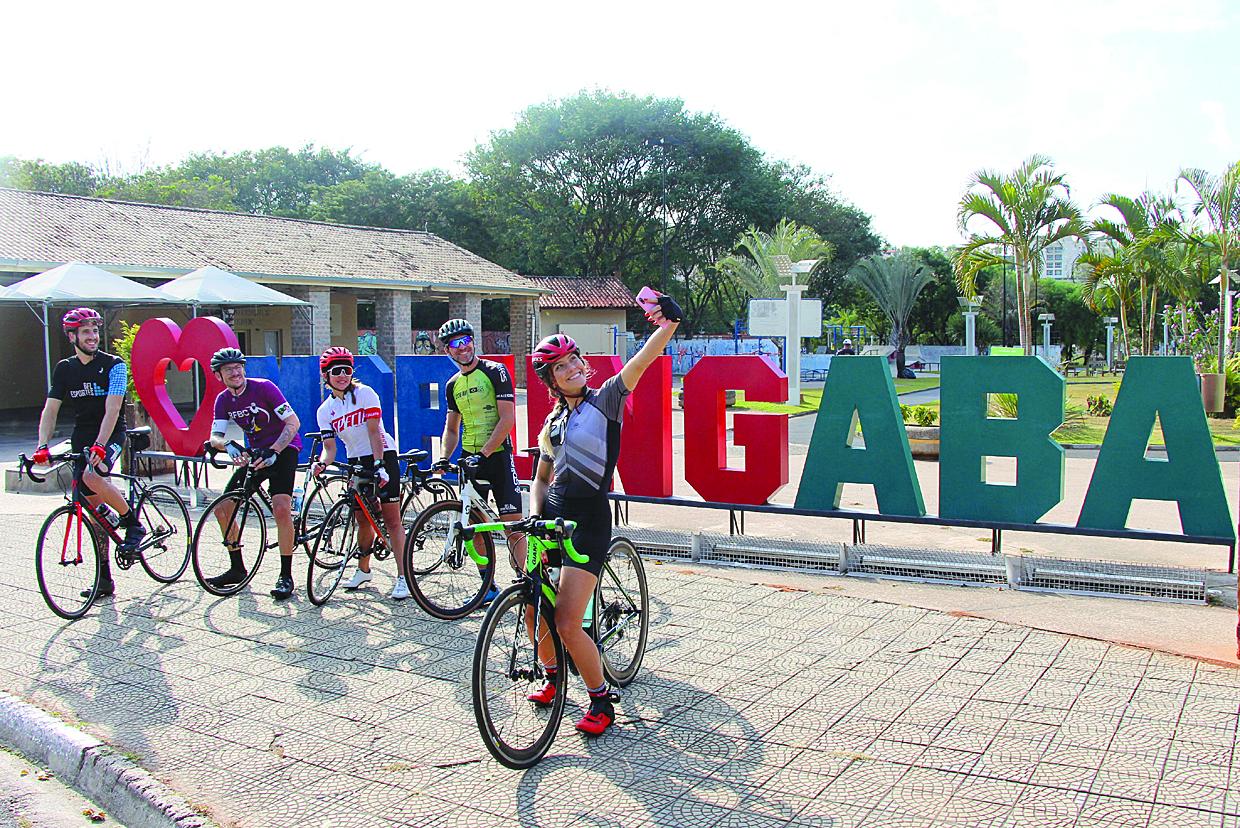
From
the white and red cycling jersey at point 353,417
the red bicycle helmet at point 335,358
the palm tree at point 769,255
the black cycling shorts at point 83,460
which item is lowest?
the black cycling shorts at point 83,460

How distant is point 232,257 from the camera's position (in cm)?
2881

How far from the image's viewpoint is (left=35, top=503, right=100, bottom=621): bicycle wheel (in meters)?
6.91

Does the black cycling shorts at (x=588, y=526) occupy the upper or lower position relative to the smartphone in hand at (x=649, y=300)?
lower

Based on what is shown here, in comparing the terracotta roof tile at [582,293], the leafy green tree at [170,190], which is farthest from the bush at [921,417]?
the leafy green tree at [170,190]

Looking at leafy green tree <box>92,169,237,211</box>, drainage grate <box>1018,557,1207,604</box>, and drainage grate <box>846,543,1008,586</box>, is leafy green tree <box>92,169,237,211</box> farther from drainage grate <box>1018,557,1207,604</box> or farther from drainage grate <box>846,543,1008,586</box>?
drainage grate <box>1018,557,1207,604</box>

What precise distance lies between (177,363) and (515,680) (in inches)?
337

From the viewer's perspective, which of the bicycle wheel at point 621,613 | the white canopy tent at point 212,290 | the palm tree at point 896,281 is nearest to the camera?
the bicycle wheel at point 621,613

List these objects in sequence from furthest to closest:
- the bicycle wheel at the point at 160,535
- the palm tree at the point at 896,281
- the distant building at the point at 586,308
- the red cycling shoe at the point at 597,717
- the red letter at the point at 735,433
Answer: the palm tree at the point at 896,281 < the distant building at the point at 586,308 < the red letter at the point at 735,433 < the bicycle wheel at the point at 160,535 < the red cycling shoe at the point at 597,717

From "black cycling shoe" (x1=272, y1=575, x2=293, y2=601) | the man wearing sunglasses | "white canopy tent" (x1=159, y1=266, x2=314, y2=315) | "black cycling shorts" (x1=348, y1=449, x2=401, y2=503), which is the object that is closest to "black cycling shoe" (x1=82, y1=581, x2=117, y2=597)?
"black cycling shoe" (x1=272, y1=575, x2=293, y2=601)

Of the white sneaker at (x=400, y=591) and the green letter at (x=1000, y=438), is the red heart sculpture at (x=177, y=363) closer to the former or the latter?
the white sneaker at (x=400, y=591)

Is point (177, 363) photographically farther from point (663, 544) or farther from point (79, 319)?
point (663, 544)

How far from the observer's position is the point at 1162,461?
7.11m

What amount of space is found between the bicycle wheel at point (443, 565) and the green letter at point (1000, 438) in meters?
3.64

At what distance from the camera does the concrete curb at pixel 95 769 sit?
4066 millimetres
